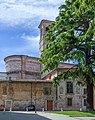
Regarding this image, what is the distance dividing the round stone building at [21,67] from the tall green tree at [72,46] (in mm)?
38365

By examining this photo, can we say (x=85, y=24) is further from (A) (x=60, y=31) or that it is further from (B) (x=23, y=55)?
(B) (x=23, y=55)

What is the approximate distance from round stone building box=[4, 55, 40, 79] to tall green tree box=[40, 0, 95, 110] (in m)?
38.4

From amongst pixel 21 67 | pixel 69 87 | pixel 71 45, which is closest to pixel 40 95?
pixel 69 87

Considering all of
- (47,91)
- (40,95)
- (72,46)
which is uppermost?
(72,46)

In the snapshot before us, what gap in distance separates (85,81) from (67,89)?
21838 mm

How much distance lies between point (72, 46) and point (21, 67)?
41.6m

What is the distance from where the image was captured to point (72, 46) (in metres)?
38.7

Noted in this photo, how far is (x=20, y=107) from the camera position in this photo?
60.0 meters

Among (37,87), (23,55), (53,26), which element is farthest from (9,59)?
(53,26)

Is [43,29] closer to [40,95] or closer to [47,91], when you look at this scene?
[47,91]

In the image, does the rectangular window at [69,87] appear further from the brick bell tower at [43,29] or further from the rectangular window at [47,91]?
the brick bell tower at [43,29]

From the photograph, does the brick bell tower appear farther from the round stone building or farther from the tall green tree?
the tall green tree

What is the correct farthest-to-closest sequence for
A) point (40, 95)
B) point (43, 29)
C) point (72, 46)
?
point (43, 29) < point (40, 95) < point (72, 46)

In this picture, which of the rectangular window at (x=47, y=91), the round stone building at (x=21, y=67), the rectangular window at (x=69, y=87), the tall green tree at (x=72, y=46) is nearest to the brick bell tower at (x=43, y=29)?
the round stone building at (x=21, y=67)
